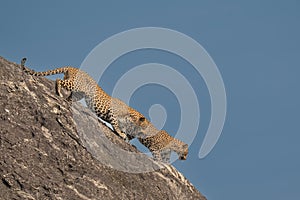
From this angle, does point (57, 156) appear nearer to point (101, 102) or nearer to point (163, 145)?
point (101, 102)

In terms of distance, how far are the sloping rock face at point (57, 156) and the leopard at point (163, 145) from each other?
6.92 meters

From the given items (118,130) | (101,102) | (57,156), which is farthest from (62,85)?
(57,156)

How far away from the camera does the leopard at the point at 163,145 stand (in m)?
36.7

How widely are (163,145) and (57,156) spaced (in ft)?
42.0

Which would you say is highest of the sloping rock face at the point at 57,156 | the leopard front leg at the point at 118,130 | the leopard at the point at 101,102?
the leopard at the point at 101,102

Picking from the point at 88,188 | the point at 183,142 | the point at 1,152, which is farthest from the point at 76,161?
the point at 183,142

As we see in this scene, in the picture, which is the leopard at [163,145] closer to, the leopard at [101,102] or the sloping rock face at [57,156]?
the leopard at [101,102]

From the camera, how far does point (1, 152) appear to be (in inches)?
957

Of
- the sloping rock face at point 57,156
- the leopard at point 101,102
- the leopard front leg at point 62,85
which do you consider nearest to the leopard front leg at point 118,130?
the leopard at point 101,102

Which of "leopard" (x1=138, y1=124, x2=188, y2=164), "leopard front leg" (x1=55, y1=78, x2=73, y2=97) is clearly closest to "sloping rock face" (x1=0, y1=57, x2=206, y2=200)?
"leopard front leg" (x1=55, y1=78, x2=73, y2=97)

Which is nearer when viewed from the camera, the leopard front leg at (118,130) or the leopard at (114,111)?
the leopard at (114,111)

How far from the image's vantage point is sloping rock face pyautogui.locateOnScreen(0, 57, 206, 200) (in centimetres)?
2428

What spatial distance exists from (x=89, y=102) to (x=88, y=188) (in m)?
8.41

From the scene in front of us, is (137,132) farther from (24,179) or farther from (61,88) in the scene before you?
(24,179)
